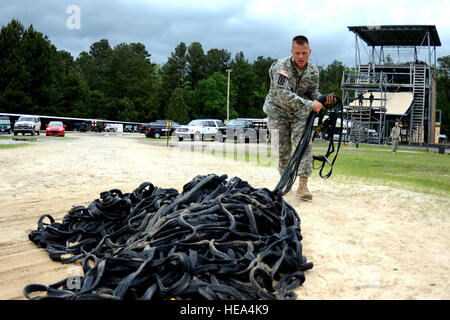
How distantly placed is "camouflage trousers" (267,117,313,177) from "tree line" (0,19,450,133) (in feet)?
165

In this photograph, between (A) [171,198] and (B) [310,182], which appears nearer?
(A) [171,198]

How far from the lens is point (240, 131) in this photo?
101 feet

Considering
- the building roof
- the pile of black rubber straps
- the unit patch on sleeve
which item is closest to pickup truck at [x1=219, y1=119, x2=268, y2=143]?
the building roof

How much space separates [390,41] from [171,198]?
43.5m

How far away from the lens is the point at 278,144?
243 inches

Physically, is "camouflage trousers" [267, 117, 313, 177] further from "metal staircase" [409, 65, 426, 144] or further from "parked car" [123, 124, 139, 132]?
"parked car" [123, 124, 139, 132]

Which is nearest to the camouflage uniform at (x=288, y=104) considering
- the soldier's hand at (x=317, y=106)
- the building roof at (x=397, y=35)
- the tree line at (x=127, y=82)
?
the soldier's hand at (x=317, y=106)

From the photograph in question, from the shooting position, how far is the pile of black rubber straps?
263 cm

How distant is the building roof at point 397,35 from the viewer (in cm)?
3659

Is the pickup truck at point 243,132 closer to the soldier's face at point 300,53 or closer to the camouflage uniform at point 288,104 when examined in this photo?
the camouflage uniform at point 288,104

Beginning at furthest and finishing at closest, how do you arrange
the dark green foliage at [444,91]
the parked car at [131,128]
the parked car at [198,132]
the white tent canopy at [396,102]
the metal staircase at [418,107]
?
the parked car at [131,128]
the dark green foliage at [444,91]
the metal staircase at [418,107]
the white tent canopy at [396,102]
the parked car at [198,132]

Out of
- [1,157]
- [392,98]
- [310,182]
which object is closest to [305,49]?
[310,182]

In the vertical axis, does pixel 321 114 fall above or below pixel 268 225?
above
